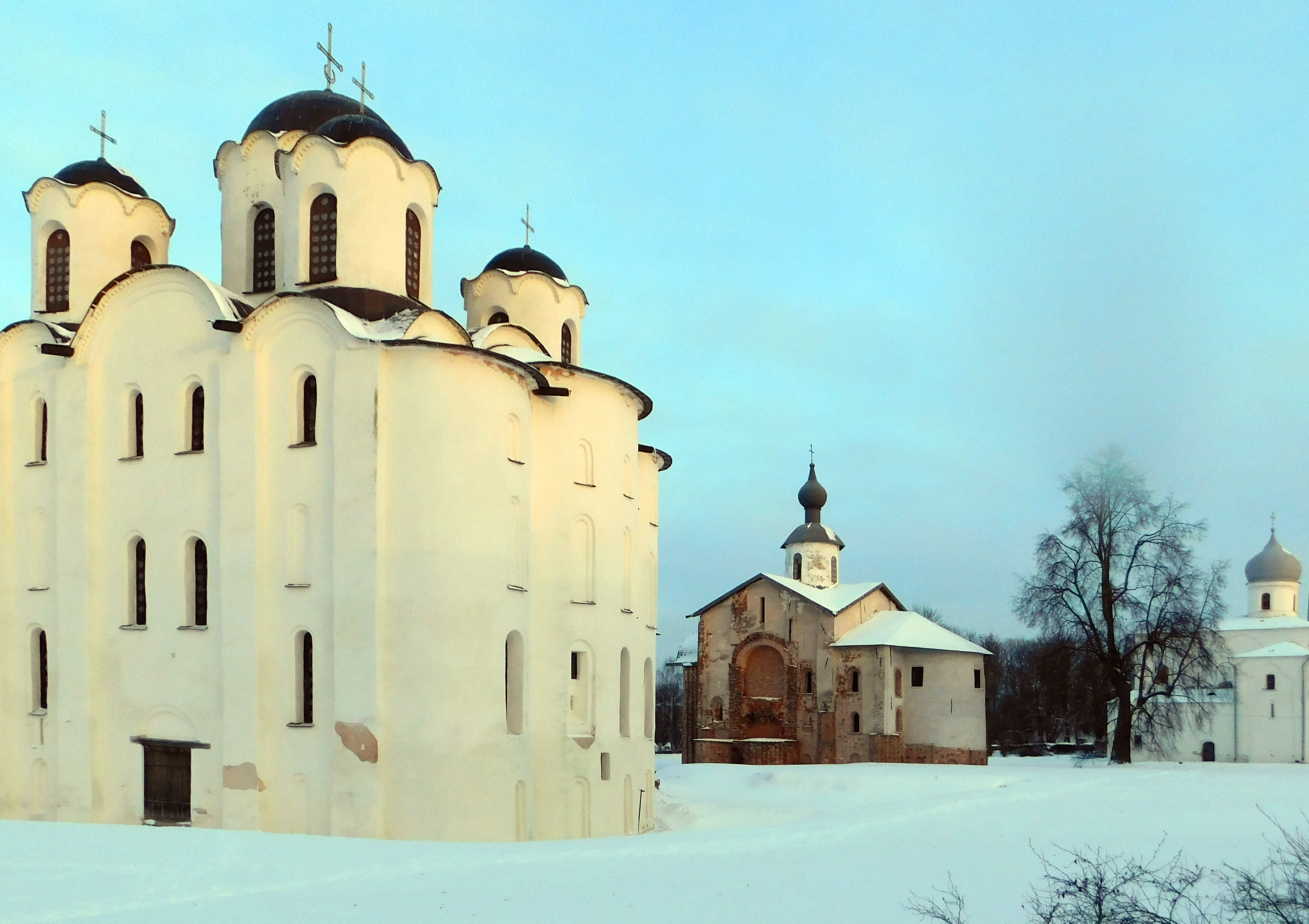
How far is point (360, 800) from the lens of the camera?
Answer: 16406 mm

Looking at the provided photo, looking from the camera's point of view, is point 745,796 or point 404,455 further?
point 745,796

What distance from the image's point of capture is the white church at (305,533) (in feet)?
56.0

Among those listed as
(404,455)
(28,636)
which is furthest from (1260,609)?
(28,636)

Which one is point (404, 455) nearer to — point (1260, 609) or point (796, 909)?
point (796, 909)

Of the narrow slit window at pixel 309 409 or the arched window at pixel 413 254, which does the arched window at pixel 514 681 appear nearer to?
the narrow slit window at pixel 309 409

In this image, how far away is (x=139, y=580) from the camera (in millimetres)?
18906

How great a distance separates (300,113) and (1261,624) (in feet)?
144

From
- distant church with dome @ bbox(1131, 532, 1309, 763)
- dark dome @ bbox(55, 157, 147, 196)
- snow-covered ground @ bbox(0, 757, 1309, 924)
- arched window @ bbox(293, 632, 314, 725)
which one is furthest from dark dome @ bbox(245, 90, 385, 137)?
distant church with dome @ bbox(1131, 532, 1309, 763)

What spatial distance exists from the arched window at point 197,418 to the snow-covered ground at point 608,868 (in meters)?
6.19

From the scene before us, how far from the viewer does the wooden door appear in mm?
17625

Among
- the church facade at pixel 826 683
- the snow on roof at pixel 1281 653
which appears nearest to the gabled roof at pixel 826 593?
the church facade at pixel 826 683

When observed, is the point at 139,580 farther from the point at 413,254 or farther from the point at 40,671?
the point at 413,254

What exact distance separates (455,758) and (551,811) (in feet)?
9.55

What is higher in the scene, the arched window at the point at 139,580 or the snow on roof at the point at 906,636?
the arched window at the point at 139,580
